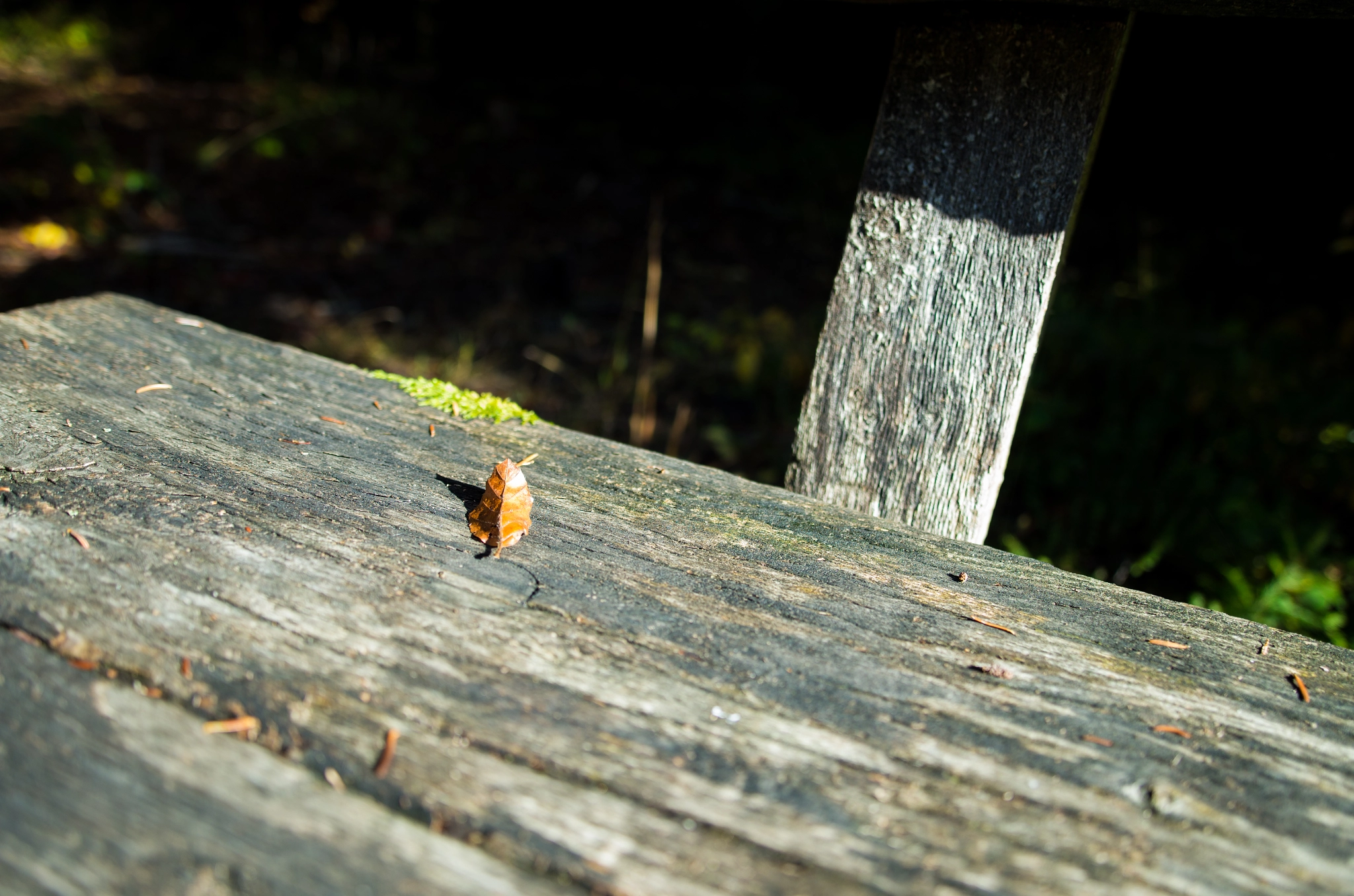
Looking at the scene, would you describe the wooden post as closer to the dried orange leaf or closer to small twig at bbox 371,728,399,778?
the dried orange leaf

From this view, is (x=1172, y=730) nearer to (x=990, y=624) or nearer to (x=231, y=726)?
(x=990, y=624)

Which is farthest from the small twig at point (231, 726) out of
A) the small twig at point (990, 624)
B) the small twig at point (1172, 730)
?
the small twig at point (1172, 730)

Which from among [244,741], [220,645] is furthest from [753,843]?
[220,645]

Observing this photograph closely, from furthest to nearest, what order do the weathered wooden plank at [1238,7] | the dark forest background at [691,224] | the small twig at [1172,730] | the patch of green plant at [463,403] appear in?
the dark forest background at [691,224] → the patch of green plant at [463,403] → the weathered wooden plank at [1238,7] → the small twig at [1172,730]

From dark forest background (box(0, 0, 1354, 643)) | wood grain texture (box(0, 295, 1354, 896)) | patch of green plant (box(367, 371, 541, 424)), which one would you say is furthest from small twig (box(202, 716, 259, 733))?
dark forest background (box(0, 0, 1354, 643))

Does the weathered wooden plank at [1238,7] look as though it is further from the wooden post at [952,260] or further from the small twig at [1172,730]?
the small twig at [1172,730]

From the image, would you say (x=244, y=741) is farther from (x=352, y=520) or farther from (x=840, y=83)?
(x=840, y=83)
